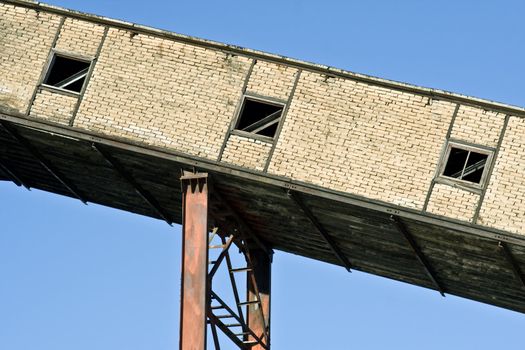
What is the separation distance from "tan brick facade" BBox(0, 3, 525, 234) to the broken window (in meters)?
0.20

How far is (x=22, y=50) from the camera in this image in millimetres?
31109

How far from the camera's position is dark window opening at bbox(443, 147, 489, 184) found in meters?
29.1

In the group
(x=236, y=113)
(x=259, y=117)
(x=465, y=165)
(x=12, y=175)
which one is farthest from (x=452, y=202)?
(x=12, y=175)

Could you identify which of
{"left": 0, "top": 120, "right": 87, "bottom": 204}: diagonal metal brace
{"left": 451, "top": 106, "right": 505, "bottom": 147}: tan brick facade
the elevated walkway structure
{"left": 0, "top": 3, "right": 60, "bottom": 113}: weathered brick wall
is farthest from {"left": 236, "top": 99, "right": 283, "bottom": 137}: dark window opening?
{"left": 0, "top": 120, "right": 87, "bottom": 204}: diagonal metal brace

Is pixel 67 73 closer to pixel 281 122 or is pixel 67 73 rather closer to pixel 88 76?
pixel 88 76

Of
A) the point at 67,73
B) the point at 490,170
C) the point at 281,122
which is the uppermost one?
the point at 67,73

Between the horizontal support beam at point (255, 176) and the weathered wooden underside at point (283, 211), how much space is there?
0.02m

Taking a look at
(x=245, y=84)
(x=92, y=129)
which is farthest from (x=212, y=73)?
(x=92, y=129)

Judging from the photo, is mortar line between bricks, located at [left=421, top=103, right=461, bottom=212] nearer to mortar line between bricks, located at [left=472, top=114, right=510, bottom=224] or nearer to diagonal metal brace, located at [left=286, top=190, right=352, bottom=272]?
mortar line between bricks, located at [left=472, top=114, right=510, bottom=224]

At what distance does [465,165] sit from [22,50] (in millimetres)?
9497

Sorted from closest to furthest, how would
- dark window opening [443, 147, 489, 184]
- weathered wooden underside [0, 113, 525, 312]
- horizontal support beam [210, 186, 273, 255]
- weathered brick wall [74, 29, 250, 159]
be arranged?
weathered wooden underside [0, 113, 525, 312]
dark window opening [443, 147, 489, 184]
weathered brick wall [74, 29, 250, 159]
horizontal support beam [210, 186, 273, 255]

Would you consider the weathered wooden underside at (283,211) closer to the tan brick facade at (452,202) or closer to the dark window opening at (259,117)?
the tan brick facade at (452,202)

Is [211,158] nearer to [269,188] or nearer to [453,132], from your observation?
[269,188]


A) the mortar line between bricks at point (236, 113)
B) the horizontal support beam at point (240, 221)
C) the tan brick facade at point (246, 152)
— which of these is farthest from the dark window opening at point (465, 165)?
the horizontal support beam at point (240, 221)
